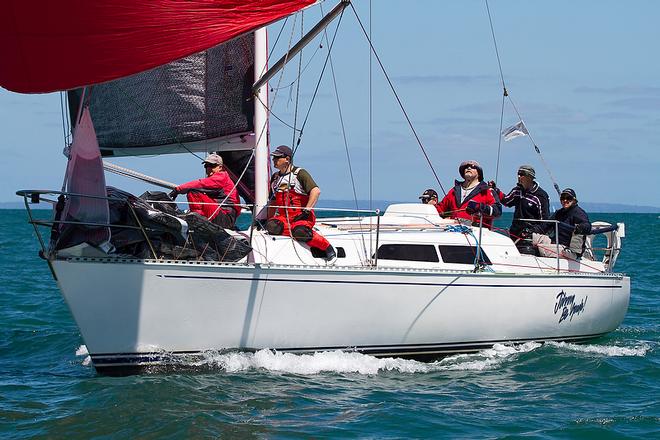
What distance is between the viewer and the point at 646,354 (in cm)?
1177

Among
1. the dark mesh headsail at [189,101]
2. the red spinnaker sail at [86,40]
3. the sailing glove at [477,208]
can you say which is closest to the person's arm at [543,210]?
the sailing glove at [477,208]

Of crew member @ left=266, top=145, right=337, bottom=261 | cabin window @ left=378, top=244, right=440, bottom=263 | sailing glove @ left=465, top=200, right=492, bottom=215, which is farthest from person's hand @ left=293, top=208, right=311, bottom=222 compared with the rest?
sailing glove @ left=465, top=200, right=492, bottom=215

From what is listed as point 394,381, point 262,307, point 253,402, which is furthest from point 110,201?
point 394,381

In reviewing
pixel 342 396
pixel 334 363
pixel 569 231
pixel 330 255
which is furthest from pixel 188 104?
pixel 569 231

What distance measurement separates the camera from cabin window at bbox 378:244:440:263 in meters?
10.9

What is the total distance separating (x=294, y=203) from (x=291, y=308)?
1381 mm

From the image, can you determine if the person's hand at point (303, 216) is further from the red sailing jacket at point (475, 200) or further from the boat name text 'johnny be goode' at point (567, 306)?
the boat name text 'johnny be goode' at point (567, 306)

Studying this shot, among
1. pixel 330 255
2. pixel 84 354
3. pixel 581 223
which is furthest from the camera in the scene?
pixel 581 223

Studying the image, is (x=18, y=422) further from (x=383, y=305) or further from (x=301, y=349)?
(x=383, y=305)

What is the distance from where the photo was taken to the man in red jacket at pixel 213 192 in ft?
34.1

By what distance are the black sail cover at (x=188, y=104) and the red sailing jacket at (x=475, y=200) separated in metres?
2.76

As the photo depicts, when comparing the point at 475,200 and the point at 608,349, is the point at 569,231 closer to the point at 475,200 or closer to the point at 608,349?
the point at 475,200

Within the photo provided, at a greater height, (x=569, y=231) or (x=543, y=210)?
(x=543, y=210)

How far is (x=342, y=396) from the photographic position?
9.10 m
